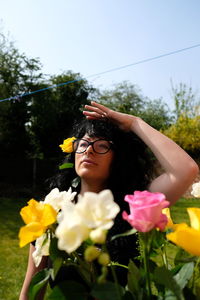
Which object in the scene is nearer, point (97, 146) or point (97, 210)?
point (97, 210)

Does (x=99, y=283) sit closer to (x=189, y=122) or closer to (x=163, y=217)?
(x=163, y=217)

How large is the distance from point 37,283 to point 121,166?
722 millimetres

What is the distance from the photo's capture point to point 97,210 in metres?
0.30

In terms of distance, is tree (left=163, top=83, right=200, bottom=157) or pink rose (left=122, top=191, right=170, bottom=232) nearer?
pink rose (left=122, top=191, right=170, bottom=232)

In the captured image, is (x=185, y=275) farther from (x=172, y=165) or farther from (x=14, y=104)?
(x=14, y=104)

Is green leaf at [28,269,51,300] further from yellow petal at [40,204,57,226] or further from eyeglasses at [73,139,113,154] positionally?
eyeglasses at [73,139,113,154]

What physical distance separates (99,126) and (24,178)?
362 inches

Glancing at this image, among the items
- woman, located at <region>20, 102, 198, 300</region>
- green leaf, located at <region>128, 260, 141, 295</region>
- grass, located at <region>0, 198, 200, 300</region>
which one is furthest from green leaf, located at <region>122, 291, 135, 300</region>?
grass, located at <region>0, 198, 200, 300</region>

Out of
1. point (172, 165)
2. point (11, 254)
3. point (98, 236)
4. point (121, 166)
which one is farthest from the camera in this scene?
point (11, 254)

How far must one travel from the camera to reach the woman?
90 cm

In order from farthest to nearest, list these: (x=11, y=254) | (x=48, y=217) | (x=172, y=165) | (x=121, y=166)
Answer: (x=11, y=254) < (x=121, y=166) < (x=172, y=165) < (x=48, y=217)

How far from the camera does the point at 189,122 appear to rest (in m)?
11.4

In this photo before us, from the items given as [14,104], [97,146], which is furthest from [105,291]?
[14,104]

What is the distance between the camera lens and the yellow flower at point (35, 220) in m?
0.38
